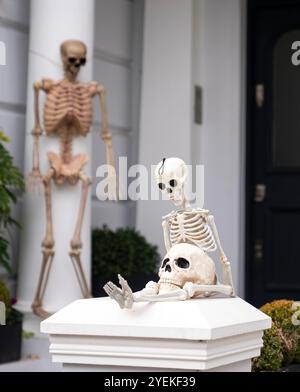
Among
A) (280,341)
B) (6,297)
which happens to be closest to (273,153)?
(6,297)

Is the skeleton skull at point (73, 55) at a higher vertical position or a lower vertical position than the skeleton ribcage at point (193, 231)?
higher

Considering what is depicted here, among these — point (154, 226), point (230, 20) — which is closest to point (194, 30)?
point (230, 20)

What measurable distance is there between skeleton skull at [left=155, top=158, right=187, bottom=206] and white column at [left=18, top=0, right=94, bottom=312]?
3.48 meters

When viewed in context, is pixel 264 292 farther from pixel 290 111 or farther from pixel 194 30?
pixel 194 30

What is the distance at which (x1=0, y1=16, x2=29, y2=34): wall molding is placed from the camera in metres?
6.54

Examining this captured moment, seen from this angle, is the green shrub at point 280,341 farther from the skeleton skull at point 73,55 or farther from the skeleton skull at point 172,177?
the skeleton skull at point 73,55

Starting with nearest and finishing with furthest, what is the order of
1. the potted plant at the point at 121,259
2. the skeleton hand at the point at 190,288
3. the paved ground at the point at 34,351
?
the skeleton hand at the point at 190,288 → the paved ground at the point at 34,351 → the potted plant at the point at 121,259

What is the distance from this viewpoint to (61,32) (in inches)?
251

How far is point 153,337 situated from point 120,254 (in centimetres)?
458

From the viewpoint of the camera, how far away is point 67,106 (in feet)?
20.3

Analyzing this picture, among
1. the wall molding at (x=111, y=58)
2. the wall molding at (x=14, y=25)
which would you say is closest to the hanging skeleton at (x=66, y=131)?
the wall molding at (x=14, y=25)

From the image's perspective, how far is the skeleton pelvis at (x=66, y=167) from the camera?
6207 mm

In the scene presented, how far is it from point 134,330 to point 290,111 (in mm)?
5604

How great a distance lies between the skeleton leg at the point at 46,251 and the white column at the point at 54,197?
8 centimetres
